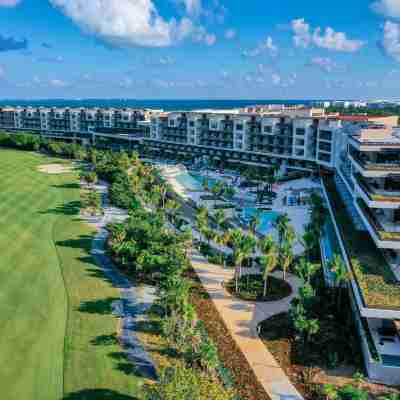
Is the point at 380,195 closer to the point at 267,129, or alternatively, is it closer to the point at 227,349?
the point at 227,349

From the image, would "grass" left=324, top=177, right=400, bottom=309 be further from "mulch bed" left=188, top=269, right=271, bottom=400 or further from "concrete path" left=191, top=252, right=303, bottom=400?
"mulch bed" left=188, top=269, right=271, bottom=400

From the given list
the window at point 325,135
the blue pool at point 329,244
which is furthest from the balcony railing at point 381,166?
the window at point 325,135

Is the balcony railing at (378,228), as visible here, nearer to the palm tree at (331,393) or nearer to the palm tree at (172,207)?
the palm tree at (331,393)

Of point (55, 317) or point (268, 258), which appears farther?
point (268, 258)

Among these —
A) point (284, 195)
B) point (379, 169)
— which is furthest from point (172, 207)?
point (379, 169)

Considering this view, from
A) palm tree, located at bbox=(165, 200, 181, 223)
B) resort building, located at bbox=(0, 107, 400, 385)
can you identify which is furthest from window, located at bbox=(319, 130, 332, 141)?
palm tree, located at bbox=(165, 200, 181, 223)

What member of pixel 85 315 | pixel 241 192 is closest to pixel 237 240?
pixel 85 315
